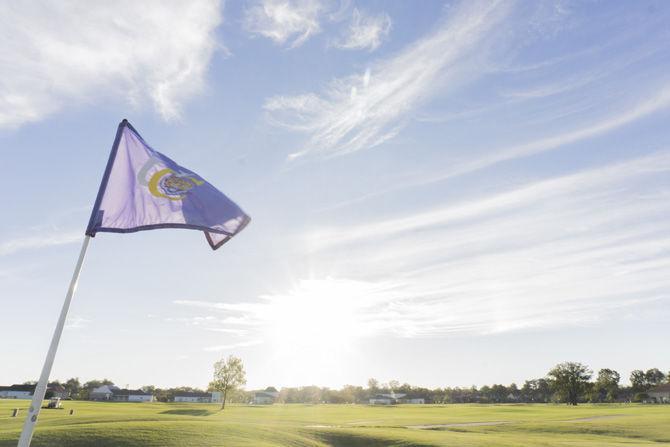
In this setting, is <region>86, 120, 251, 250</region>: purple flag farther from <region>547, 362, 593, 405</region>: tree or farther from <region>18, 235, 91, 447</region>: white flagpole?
<region>547, 362, 593, 405</region>: tree

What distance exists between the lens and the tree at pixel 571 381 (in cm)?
19462

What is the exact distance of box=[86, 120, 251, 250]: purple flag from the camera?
48.2 ft

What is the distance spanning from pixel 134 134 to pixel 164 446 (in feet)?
79.0

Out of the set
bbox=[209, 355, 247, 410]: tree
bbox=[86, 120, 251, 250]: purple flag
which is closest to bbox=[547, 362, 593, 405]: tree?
bbox=[209, 355, 247, 410]: tree

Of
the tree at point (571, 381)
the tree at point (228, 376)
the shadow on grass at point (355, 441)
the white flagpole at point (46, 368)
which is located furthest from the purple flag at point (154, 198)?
the tree at point (571, 381)

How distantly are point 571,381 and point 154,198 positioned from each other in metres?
217

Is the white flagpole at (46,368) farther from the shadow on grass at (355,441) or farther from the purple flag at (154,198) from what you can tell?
the shadow on grass at (355,441)

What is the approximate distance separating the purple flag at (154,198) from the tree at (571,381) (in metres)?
216

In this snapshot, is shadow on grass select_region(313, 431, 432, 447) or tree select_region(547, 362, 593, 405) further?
tree select_region(547, 362, 593, 405)

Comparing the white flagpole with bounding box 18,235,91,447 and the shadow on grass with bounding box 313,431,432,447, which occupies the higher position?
the white flagpole with bounding box 18,235,91,447

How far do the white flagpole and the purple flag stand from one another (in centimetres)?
129

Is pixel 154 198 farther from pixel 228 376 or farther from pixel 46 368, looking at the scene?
pixel 228 376

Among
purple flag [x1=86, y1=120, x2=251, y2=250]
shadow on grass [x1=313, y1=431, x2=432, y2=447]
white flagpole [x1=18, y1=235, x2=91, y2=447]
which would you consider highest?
purple flag [x1=86, y1=120, x2=251, y2=250]

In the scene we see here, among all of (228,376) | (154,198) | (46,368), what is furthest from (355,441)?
(228,376)
